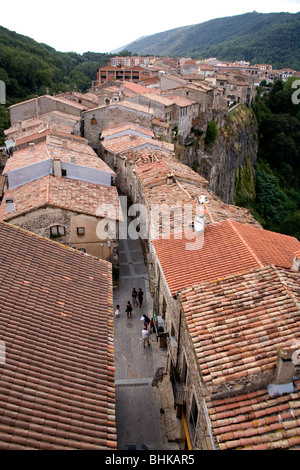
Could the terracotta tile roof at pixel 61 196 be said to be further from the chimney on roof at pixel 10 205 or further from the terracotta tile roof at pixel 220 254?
the terracotta tile roof at pixel 220 254

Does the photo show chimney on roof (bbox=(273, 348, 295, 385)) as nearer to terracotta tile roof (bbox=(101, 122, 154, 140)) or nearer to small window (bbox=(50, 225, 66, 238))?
small window (bbox=(50, 225, 66, 238))

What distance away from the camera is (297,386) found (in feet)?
28.0

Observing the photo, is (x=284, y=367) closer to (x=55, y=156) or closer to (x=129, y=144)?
(x=55, y=156)

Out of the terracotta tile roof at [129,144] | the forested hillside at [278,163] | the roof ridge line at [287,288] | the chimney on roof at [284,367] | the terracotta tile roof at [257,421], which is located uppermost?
the terracotta tile roof at [129,144]

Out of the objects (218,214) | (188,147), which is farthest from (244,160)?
(218,214)

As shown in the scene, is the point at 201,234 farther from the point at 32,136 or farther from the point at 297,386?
the point at 32,136

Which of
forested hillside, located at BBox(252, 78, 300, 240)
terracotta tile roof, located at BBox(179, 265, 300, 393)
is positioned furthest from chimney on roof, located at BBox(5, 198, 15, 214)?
forested hillside, located at BBox(252, 78, 300, 240)

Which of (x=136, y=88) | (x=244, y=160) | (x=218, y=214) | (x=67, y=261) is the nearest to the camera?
(x=67, y=261)

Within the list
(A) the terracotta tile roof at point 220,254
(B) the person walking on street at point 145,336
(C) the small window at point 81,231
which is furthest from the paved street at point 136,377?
(A) the terracotta tile roof at point 220,254

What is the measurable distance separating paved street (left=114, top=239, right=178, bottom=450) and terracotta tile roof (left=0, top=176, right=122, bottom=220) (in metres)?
4.81

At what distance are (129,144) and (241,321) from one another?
24.0m

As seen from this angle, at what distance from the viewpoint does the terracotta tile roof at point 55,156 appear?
24078 millimetres

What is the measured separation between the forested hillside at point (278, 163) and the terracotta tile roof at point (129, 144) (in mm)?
28137

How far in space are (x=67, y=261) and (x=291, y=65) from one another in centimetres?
16619
